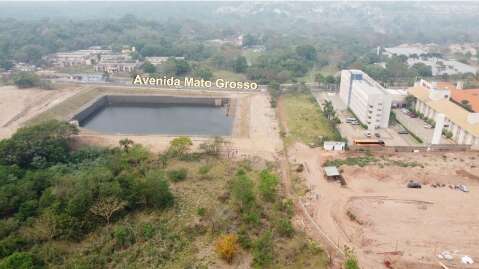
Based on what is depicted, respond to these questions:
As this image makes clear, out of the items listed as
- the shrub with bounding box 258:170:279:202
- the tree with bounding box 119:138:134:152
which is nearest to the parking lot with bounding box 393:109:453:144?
the shrub with bounding box 258:170:279:202

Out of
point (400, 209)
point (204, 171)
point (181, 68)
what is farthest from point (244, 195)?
point (181, 68)

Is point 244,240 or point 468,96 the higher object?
point 468,96

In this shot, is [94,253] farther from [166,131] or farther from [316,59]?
[316,59]

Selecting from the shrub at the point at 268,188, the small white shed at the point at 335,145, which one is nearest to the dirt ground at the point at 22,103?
the shrub at the point at 268,188

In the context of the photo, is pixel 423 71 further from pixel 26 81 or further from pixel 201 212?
pixel 26 81

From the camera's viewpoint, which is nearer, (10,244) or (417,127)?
(10,244)

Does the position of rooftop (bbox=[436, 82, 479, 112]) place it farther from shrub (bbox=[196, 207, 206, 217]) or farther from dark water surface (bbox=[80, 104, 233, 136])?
shrub (bbox=[196, 207, 206, 217])

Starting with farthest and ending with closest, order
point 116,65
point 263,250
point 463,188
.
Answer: point 116,65
point 463,188
point 263,250
